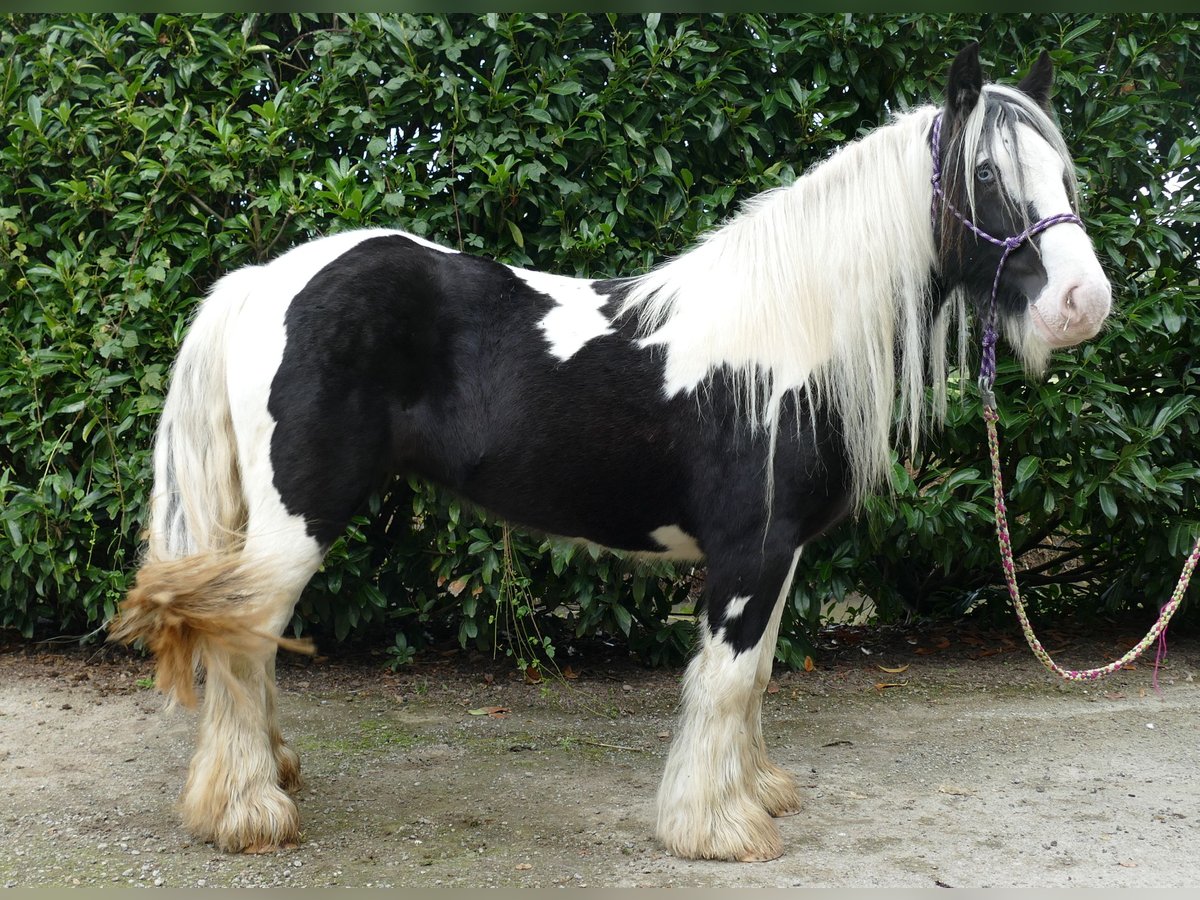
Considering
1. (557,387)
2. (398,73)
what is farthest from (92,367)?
(557,387)

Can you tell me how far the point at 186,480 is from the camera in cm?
307

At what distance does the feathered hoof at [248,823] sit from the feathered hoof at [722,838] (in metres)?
1.14

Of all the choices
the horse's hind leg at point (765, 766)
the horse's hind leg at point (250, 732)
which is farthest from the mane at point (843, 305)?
the horse's hind leg at point (250, 732)

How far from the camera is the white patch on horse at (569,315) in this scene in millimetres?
3061

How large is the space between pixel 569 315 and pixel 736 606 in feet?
3.44

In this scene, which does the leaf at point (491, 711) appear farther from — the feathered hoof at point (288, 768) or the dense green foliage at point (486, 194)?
the feathered hoof at point (288, 768)

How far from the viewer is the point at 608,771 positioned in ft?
11.9

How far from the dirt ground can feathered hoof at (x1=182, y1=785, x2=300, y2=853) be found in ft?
0.15

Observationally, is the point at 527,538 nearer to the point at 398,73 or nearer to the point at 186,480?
the point at 186,480

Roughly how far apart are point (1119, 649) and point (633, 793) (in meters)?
2.96

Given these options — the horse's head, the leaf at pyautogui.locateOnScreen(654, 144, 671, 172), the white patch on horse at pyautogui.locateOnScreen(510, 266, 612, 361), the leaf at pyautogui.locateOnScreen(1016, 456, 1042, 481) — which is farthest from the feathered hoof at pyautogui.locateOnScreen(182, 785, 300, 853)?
the leaf at pyautogui.locateOnScreen(1016, 456, 1042, 481)

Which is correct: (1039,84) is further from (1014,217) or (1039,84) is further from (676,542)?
(676,542)

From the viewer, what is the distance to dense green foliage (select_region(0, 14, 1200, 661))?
4.11m

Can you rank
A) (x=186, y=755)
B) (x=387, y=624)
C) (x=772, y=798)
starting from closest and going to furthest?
(x=772, y=798) < (x=186, y=755) < (x=387, y=624)
